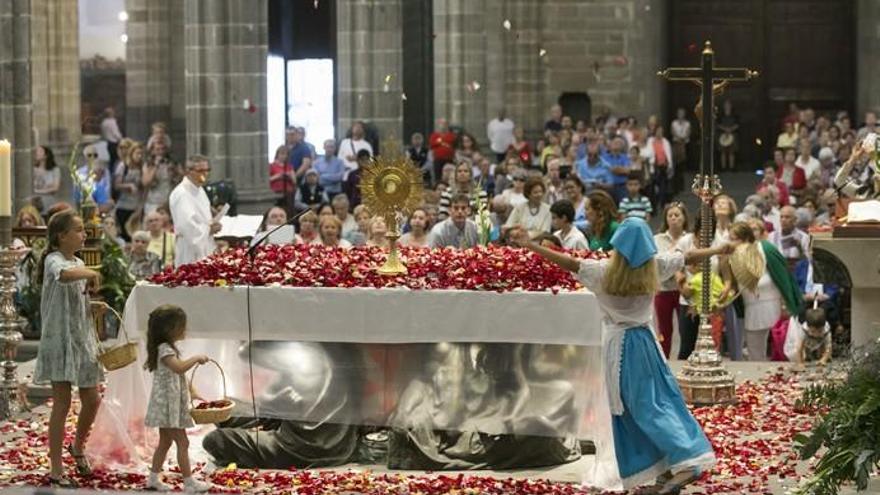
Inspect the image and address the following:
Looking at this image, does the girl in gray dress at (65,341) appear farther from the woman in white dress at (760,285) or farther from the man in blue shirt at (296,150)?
the man in blue shirt at (296,150)

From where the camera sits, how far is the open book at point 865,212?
15.9m

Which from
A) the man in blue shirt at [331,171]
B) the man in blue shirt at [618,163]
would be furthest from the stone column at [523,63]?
the man in blue shirt at [331,171]

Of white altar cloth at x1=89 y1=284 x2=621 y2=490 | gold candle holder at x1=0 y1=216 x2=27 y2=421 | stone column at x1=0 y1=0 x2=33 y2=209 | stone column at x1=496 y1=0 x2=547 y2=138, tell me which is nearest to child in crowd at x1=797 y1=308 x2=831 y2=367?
white altar cloth at x1=89 y1=284 x2=621 y2=490

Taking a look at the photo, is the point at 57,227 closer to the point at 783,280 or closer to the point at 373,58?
the point at 783,280

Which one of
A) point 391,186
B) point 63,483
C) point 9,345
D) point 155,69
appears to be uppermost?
point 155,69

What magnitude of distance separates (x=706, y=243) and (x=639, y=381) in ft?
10.4

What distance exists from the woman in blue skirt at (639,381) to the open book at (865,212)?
130 inches

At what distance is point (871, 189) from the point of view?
1766 centimetres

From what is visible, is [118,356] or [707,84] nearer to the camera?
[118,356]

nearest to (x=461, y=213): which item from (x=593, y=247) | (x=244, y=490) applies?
(x=593, y=247)

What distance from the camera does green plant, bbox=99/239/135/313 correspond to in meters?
18.3

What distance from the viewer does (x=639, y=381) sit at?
13.0 metres

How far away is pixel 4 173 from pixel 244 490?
10.0ft

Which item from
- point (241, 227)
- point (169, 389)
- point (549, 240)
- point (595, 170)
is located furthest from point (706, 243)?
point (595, 170)
